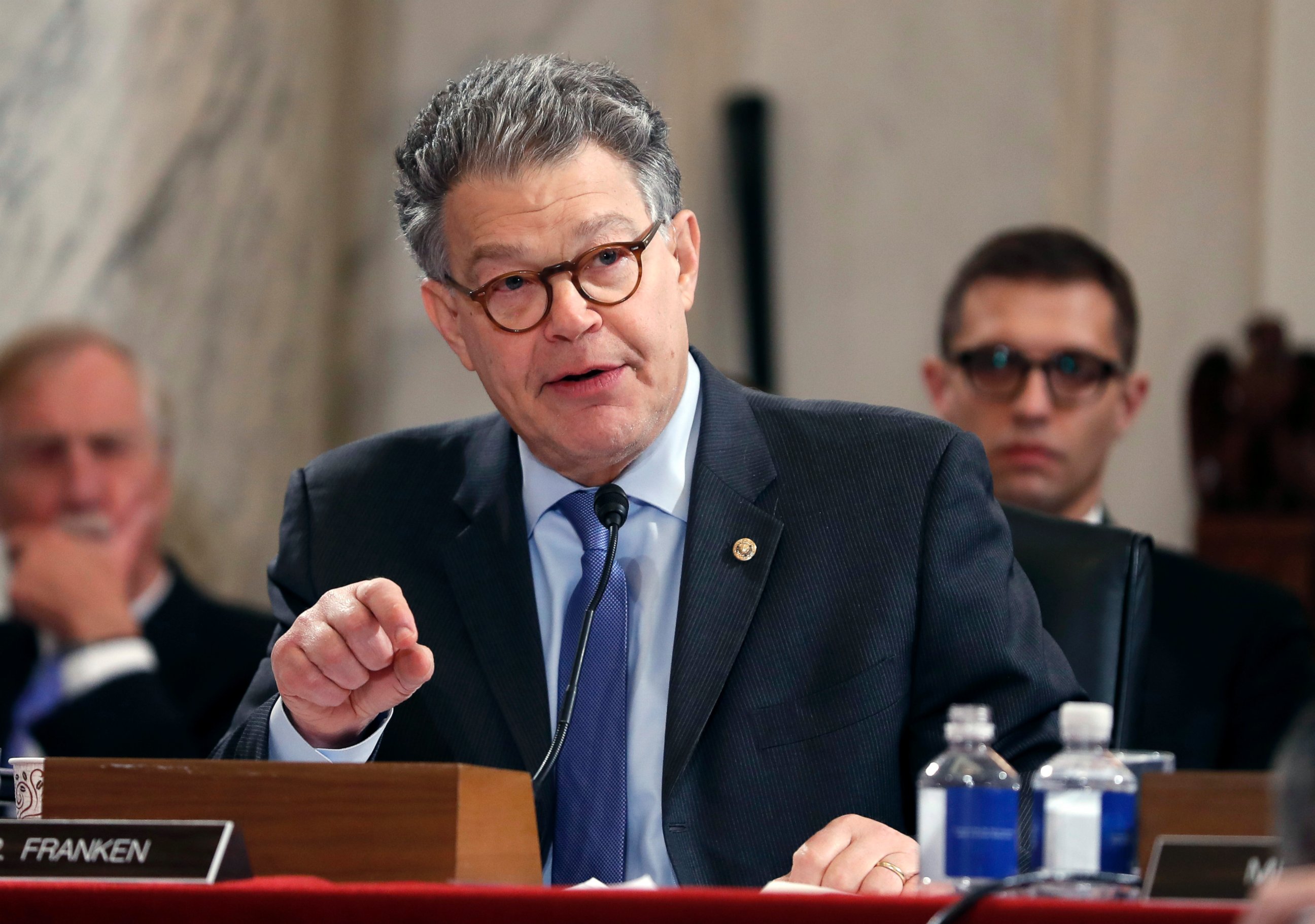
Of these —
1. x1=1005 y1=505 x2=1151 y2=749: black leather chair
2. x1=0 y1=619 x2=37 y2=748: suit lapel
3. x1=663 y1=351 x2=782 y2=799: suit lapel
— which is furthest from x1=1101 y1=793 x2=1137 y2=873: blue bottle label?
x1=0 y1=619 x2=37 y2=748: suit lapel

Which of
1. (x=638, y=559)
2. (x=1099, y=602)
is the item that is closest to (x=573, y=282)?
(x=638, y=559)

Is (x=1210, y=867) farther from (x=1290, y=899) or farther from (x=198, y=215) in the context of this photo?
(x=198, y=215)

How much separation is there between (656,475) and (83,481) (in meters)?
1.68

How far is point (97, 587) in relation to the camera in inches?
124

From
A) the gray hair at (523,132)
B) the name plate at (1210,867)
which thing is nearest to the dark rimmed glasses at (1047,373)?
the gray hair at (523,132)

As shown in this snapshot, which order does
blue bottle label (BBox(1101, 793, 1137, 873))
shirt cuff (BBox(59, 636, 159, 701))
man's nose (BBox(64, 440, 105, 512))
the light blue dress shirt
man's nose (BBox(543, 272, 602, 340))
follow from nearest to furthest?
blue bottle label (BBox(1101, 793, 1137, 873)) → the light blue dress shirt → man's nose (BBox(543, 272, 602, 340)) → shirt cuff (BBox(59, 636, 159, 701)) → man's nose (BBox(64, 440, 105, 512))

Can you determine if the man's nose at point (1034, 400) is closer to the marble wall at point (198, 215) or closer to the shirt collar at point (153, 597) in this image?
the shirt collar at point (153, 597)

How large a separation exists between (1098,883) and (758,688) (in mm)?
726

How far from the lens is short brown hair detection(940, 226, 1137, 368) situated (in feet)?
10.4

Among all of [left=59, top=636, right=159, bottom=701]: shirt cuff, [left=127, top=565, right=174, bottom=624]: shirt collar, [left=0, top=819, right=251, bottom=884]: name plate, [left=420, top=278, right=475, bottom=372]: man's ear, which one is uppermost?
[left=420, top=278, right=475, bottom=372]: man's ear

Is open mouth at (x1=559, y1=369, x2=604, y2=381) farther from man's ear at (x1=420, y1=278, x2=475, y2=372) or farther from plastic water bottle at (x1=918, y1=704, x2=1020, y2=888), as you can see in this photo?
plastic water bottle at (x1=918, y1=704, x2=1020, y2=888)

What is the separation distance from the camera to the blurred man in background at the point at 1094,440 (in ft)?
9.50

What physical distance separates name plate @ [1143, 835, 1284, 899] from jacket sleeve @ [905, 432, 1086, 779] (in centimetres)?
61

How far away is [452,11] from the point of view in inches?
175
